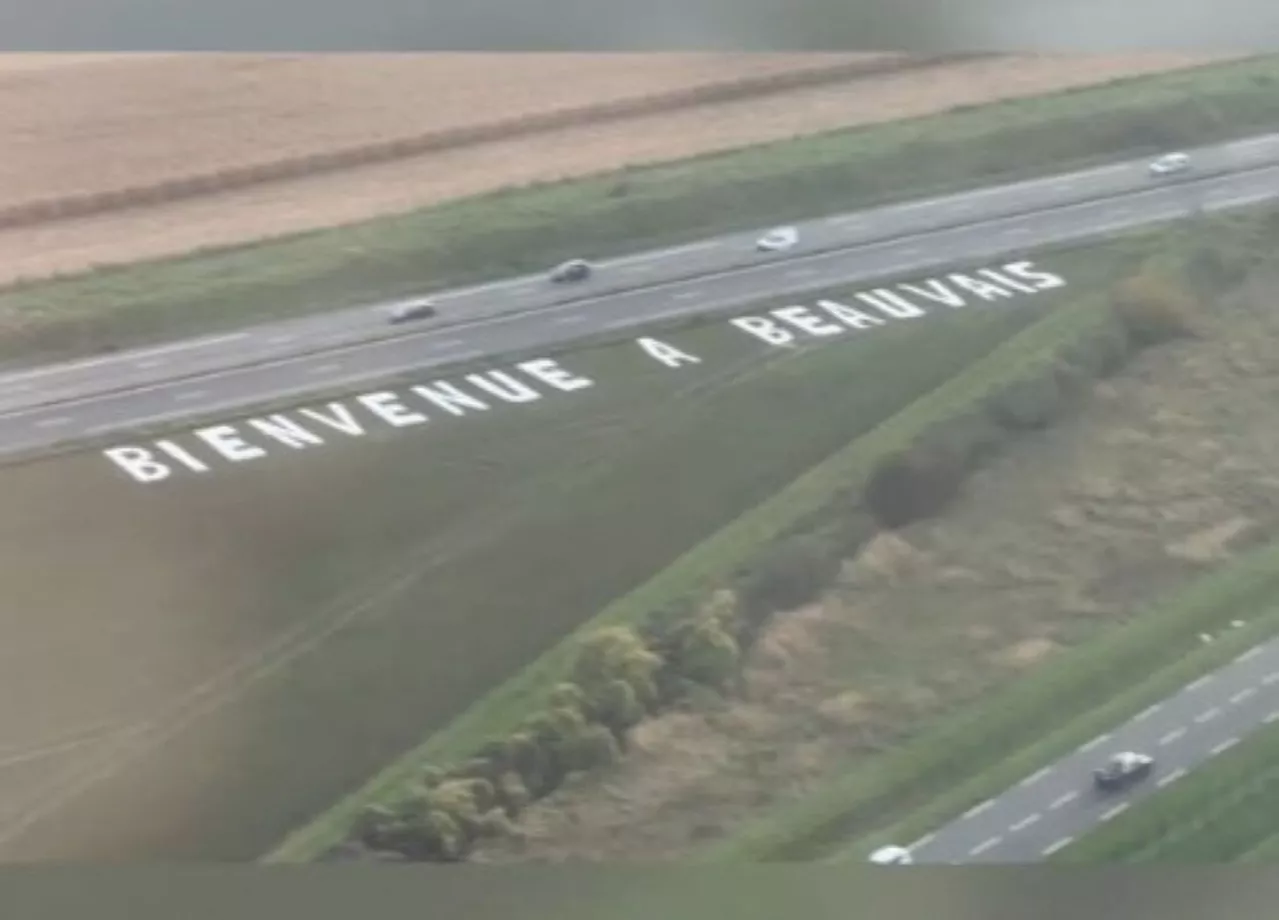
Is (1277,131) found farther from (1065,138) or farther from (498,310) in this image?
(498,310)

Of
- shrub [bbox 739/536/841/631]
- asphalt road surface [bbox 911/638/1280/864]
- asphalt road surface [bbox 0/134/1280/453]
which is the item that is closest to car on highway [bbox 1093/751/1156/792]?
asphalt road surface [bbox 911/638/1280/864]

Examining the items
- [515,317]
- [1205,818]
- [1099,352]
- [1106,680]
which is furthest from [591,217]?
[1205,818]

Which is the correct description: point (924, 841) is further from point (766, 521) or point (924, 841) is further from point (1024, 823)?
point (766, 521)

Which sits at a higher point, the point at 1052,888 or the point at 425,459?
the point at 425,459

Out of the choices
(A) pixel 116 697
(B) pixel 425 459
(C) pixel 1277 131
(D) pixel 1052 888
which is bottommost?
(D) pixel 1052 888

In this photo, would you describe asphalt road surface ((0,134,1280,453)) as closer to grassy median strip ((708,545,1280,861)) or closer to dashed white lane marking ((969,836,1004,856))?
grassy median strip ((708,545,1280,861))

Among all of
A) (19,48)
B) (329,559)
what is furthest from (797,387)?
(19,48)
